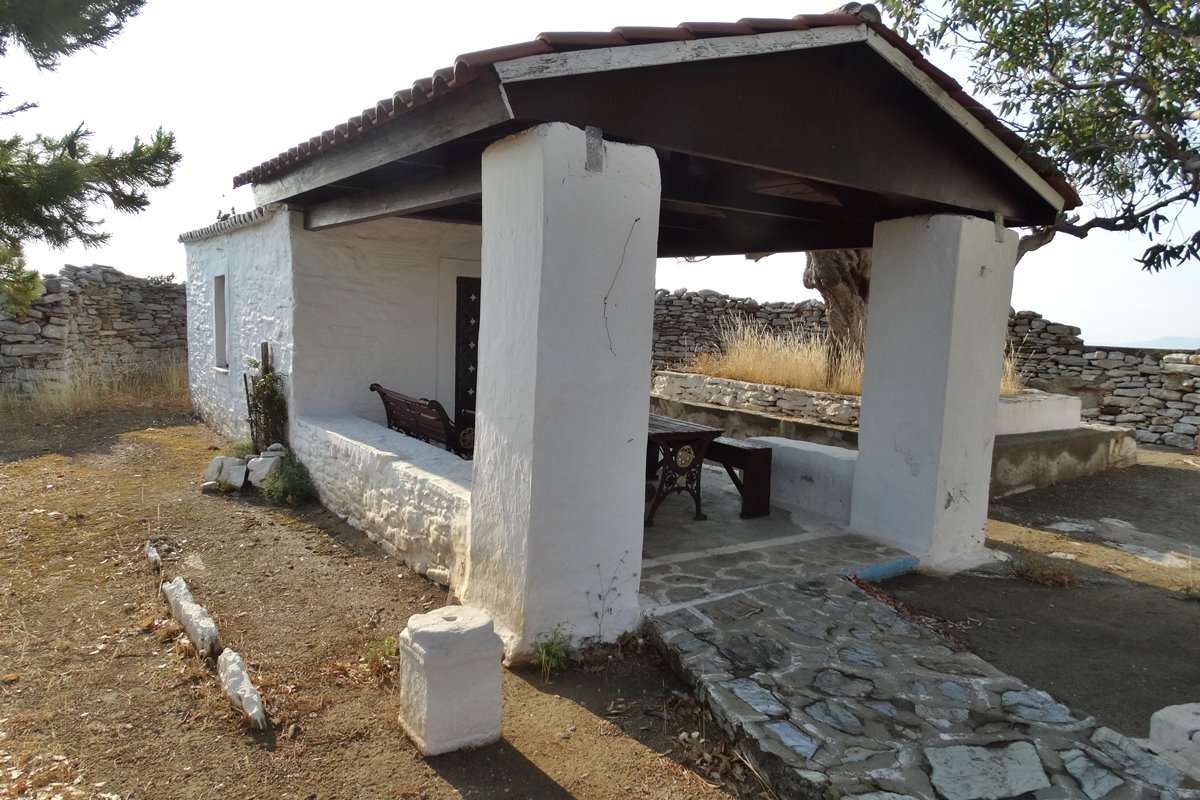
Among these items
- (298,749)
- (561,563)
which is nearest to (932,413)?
(561,563)

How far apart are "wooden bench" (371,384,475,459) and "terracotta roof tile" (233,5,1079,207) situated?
6.81 feet

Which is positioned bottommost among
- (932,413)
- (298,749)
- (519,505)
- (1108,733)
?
(298,749)

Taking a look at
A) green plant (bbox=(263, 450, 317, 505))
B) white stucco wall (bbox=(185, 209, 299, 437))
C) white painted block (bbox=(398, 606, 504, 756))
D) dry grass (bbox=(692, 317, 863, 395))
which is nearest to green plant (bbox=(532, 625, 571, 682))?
white painted block (bbox=(398, 606, 504, 756))

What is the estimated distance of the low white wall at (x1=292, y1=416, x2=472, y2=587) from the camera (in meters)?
4.57

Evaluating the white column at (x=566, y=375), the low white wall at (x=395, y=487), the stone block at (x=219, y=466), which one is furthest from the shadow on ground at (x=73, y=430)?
the white column at (x=566, y=375)

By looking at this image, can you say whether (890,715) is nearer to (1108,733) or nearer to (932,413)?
(1108,733)

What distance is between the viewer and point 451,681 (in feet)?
9.78

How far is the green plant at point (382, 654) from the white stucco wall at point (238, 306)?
392cm

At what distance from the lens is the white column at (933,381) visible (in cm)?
502

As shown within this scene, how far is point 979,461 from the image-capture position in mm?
5320

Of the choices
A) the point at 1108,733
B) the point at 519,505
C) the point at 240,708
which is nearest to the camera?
the point at 1108,733

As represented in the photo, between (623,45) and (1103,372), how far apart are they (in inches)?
491

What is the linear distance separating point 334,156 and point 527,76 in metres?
2.59

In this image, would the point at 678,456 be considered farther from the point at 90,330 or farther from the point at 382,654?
the point at 90,330
